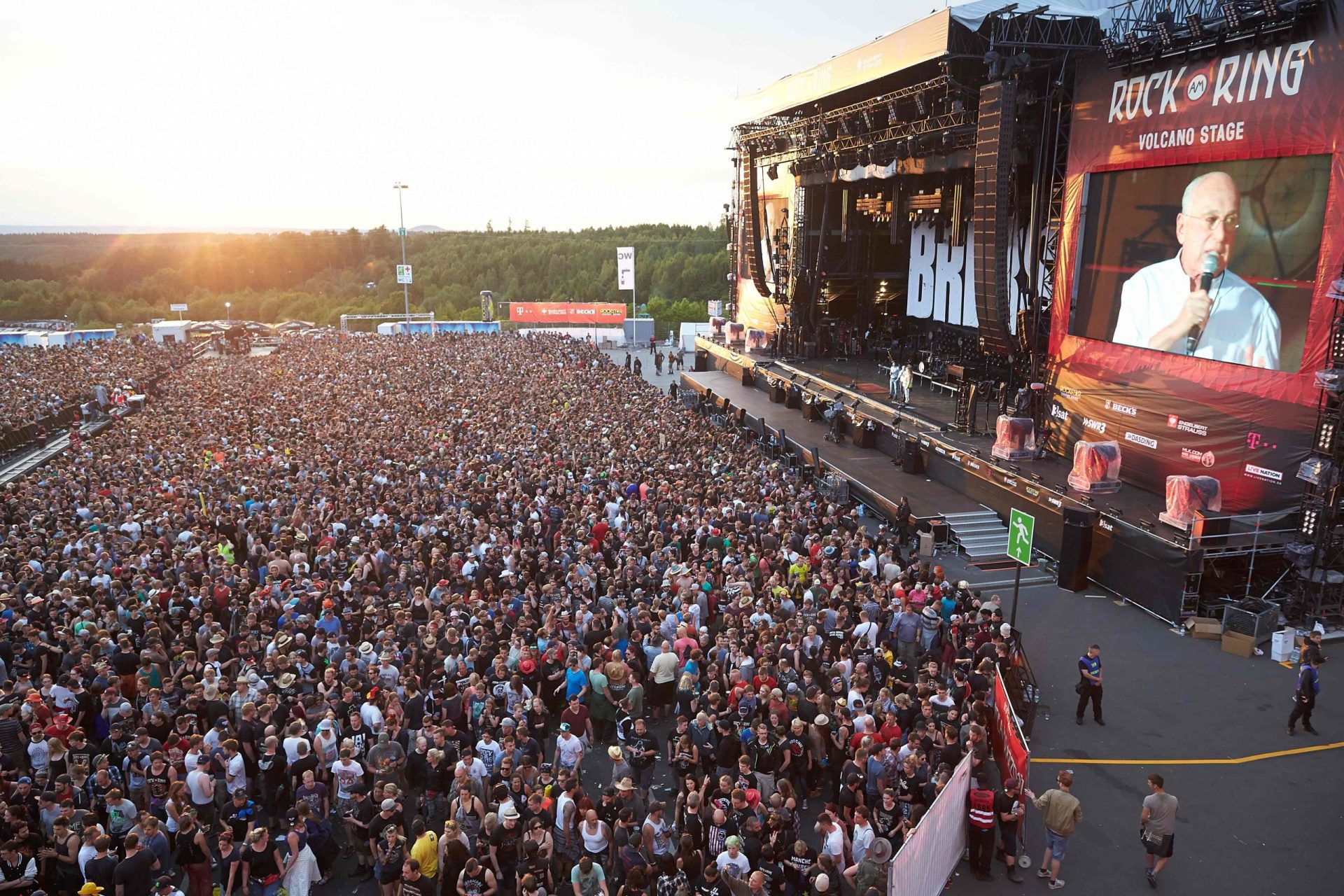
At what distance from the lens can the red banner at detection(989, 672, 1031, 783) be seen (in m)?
7.88

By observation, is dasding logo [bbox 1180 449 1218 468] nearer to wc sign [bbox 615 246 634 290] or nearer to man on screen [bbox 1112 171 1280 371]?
man on screen [bbox 1112 171 1280 371]

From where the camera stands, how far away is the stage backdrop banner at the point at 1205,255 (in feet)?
38.7

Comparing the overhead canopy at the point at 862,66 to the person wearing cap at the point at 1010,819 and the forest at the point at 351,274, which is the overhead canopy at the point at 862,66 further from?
the forest at the point at 351,274

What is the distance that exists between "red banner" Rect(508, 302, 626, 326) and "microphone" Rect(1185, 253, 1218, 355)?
41.9 m

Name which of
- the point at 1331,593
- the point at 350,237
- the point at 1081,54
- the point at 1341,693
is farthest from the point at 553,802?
the point at 350,237

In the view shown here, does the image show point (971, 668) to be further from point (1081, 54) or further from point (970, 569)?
point (1081, 54)

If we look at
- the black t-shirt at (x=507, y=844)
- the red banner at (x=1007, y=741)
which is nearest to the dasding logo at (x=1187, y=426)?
the red banner at (x=1007, y=741)

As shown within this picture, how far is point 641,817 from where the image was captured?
6523 millimetres

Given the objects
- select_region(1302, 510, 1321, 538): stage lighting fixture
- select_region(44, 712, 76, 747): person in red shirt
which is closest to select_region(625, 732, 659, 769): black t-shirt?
select_region(44, 712, 76, 747): person in red shirt

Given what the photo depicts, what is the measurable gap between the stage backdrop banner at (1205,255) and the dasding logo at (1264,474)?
2cm

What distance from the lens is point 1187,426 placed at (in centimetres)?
1376

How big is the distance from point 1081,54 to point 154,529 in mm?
17602

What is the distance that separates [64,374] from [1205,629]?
34031 mm

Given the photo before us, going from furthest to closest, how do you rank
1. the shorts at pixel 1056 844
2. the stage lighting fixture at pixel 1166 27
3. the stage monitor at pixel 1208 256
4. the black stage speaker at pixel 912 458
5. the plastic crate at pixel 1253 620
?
the black stage speaker at pixel 912 458
the stage lighting fixture at pixel 1166 27
the stage monitor at pixel 1208 256
the plastic crate at pixel 1253 620
the shorts at pixel 1056 844
